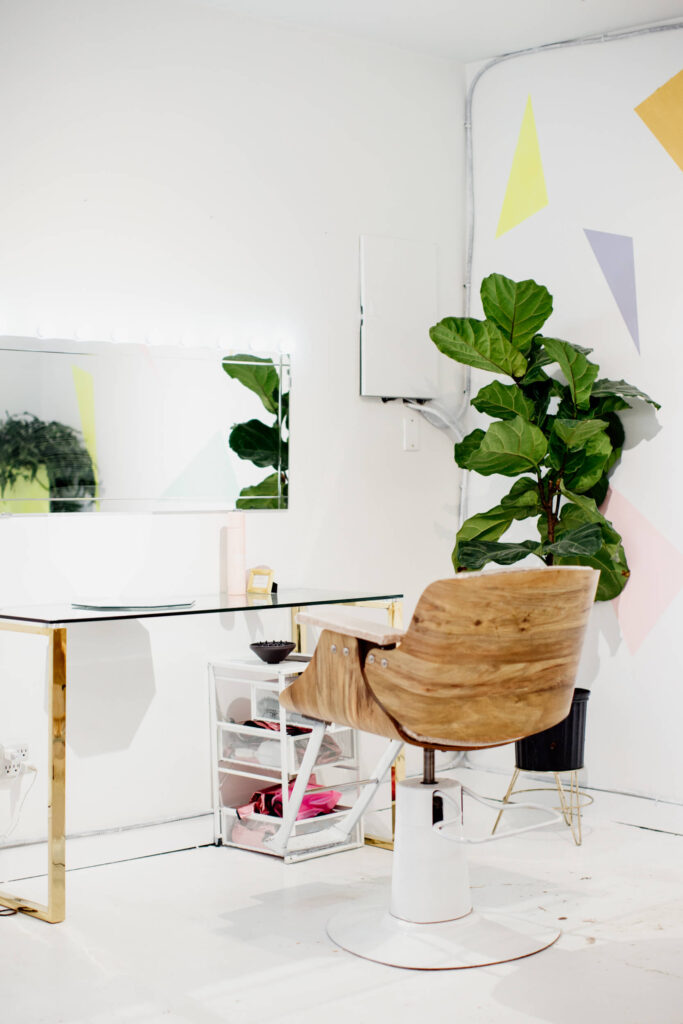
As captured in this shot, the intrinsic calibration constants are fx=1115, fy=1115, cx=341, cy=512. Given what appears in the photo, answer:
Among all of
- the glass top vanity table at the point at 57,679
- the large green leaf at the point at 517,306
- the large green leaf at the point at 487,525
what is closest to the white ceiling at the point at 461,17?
the large green leaf at the point at 517,306

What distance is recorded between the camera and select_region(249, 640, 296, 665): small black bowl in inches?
126

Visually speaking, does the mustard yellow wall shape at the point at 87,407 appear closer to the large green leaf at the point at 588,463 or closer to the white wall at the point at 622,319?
the large green leaf at the point at 588,463

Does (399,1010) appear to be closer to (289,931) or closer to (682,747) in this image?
(289,931)

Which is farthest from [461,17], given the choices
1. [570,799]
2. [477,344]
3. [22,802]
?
[22,802]

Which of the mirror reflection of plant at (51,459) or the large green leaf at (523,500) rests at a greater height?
the mirror reflection of plant at (51,459)

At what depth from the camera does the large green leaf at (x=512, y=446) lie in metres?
3.35

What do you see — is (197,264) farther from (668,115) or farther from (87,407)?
(668,115)

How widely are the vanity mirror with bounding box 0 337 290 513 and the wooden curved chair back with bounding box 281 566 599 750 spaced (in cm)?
112

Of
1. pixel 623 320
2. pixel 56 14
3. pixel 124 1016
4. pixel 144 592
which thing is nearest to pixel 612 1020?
pixel 124 1016

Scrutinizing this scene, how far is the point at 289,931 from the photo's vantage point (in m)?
2.58

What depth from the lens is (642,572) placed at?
3582 mm

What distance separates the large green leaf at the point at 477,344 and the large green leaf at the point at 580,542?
0.58 metres

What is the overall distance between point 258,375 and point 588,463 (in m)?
1.06

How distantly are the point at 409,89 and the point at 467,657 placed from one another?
2.44 m
